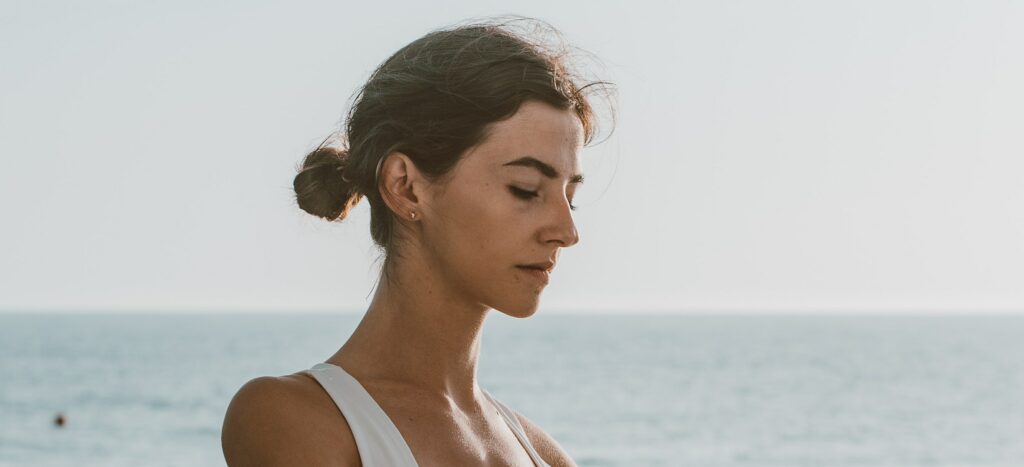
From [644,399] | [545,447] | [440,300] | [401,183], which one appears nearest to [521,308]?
[440,300]

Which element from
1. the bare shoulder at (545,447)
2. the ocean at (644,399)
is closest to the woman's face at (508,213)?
the bare shoulder at (545,447)

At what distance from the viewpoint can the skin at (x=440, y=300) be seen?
7.64ft

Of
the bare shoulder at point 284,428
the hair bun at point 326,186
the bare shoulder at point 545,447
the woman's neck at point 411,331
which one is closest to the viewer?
the bare shoulder at point 284,428

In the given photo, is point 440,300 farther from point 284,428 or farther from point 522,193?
point 284,428

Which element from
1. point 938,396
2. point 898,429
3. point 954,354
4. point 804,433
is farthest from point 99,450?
point 954,354

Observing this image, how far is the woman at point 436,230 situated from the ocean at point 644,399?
22.8 m

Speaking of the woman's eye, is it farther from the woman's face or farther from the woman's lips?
the woman's lips

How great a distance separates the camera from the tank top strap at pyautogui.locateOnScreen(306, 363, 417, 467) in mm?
2342

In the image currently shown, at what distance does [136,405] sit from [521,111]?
36701mm

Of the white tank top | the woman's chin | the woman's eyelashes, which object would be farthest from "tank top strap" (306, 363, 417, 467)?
the woman's eyelashes

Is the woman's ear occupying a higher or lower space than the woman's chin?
higher

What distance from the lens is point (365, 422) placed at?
2.38 meters

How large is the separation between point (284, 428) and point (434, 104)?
2.02 feet

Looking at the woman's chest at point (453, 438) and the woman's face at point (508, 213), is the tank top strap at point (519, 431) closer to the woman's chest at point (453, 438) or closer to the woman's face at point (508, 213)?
the woman's chest at point (453, 438)
